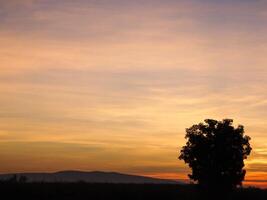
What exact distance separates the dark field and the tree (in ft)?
13.2

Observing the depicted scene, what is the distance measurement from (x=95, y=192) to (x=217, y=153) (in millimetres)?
17500

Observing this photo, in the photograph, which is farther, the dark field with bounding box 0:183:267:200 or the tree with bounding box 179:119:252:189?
the dark field with bounding box 0:183:267:200

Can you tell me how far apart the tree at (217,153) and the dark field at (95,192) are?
4009 millimetres

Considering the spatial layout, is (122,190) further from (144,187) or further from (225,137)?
(225,137)

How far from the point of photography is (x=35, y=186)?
234 ft

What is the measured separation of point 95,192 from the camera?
69125mm

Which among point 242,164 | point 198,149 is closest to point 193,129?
point 198,149

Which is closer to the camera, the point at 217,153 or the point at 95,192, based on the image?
the point at 217,153

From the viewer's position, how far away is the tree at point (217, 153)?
5891 centimetres

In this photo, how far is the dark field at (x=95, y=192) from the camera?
67.4 metres

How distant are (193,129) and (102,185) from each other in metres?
21.0

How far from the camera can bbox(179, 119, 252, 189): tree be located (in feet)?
193

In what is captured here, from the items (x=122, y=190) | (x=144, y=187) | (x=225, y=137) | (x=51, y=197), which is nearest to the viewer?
(x=225, y=137)

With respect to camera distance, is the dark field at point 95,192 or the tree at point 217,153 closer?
the tree at point 217,153
